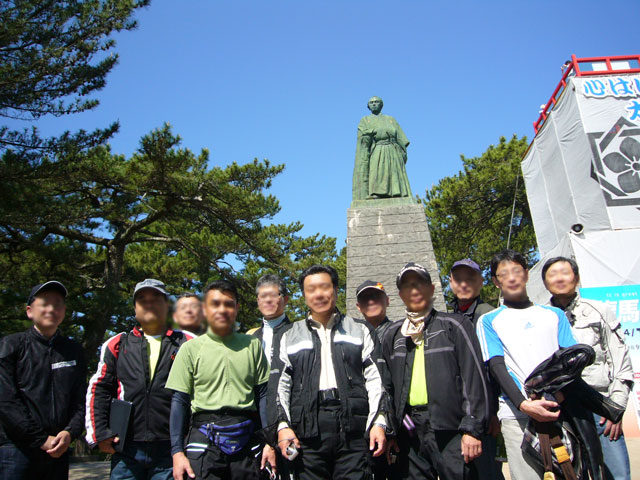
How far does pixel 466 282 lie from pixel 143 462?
192 centimetres

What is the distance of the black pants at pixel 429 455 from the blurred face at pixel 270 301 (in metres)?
1.07

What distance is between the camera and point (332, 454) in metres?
2.03

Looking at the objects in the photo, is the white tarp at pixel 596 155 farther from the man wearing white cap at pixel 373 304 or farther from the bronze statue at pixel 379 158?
Answer: the man wearing white cap at pixel 373 304

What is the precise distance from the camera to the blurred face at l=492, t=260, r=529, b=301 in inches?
91.8

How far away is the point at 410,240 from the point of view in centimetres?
682

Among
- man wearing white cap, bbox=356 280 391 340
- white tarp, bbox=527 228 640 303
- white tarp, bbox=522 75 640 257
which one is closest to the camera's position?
man wearing white cap, bbox=356 280 391 340

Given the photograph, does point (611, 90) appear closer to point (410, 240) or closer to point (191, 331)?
point (410, 240)

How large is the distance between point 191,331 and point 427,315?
1.36 m

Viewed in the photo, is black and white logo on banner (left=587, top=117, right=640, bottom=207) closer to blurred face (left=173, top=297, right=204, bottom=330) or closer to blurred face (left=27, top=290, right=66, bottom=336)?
blurred face (left=173, top=297, right=204, bottom=330)

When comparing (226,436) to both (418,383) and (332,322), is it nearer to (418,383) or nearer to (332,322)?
(332,322)

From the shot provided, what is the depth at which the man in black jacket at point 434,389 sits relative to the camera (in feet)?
6.61

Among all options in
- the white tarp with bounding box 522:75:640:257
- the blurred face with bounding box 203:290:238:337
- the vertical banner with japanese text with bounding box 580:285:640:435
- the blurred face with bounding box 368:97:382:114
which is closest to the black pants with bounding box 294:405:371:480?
the blurred face with bounding box 203:290:238:337

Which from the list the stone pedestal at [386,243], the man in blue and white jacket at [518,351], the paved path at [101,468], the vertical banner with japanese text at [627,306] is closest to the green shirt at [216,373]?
the man in blue and white jacket at [518,351]

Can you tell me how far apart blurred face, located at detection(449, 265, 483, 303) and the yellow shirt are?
5.50 ft
